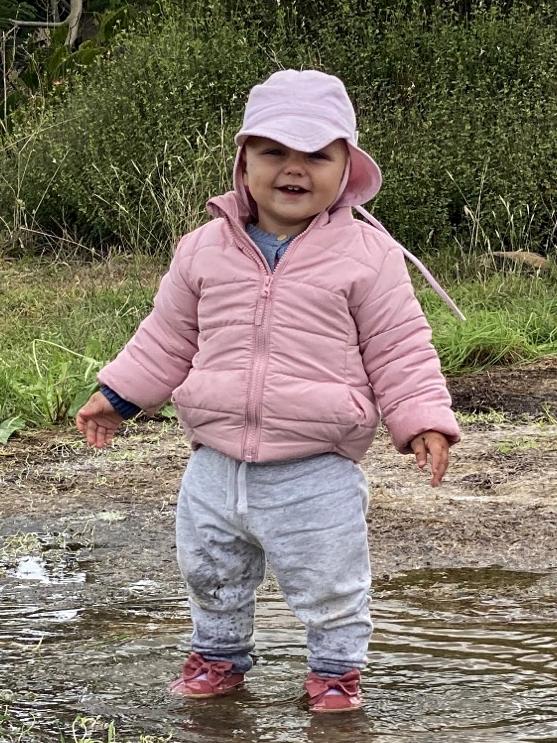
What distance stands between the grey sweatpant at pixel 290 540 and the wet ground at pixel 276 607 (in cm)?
19

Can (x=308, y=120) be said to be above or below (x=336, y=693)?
above

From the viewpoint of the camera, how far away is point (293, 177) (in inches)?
113

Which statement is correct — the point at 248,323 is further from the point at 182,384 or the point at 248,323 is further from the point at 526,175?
the point at 526,175

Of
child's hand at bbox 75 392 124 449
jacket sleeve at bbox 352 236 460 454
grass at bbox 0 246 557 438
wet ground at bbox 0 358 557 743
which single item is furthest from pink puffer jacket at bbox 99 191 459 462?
grass at bbox 0 246 557 438

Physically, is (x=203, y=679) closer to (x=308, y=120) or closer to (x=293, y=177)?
(x=293, y=177)

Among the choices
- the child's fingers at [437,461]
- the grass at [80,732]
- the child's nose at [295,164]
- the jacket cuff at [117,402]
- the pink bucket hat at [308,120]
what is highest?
the pink bucket hat at [308,120]

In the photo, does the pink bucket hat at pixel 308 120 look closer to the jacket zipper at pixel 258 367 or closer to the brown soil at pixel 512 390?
the jacket zipper at pixel 258 367

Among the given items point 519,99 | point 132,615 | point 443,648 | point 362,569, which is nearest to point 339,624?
point 362,569

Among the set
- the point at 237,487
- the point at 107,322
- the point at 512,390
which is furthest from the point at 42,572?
the point at 107,322

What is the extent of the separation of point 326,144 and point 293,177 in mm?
102

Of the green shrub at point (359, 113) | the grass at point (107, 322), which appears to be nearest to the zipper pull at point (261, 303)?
the grass at point (107, 322)

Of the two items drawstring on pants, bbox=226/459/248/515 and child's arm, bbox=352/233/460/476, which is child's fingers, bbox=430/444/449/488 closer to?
child's arm, bbox=352/233/460/476

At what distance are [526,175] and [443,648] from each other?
672 centimetres

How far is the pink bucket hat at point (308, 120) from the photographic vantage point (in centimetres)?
284
